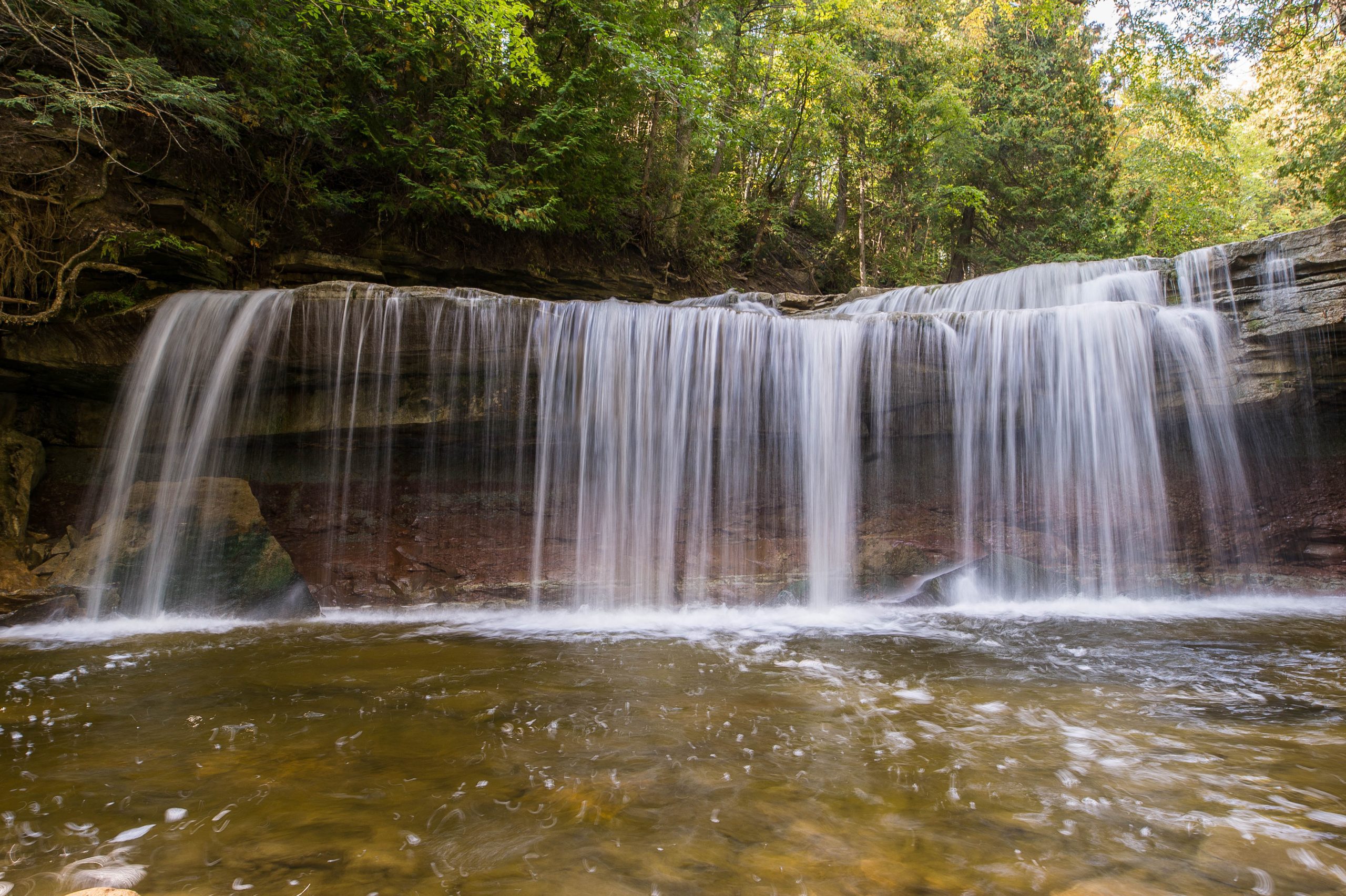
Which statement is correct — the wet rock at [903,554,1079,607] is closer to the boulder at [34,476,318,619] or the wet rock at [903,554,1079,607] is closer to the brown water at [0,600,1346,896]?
the brown water at [0,600,1346,896]

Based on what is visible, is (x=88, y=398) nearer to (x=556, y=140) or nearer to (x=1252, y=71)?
(x=556, y=140)

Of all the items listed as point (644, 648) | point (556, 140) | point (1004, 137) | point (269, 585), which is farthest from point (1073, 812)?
point (1004, 137)

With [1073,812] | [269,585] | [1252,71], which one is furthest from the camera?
[1252,71]

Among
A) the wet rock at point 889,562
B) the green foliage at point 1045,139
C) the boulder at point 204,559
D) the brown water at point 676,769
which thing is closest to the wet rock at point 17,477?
the boulder at point 204,559

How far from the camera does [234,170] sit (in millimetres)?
9461

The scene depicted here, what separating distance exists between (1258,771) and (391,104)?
12.0m

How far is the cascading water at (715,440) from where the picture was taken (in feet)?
24.7

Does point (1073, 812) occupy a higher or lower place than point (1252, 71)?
lower

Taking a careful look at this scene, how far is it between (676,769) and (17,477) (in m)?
8.23

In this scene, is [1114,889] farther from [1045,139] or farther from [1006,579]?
[1045,139]

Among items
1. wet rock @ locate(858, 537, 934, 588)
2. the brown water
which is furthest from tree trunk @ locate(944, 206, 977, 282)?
the brown water

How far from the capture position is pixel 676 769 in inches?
119

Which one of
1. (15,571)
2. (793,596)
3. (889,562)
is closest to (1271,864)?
(793,596)

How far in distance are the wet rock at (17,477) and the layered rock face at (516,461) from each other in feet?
0.23
